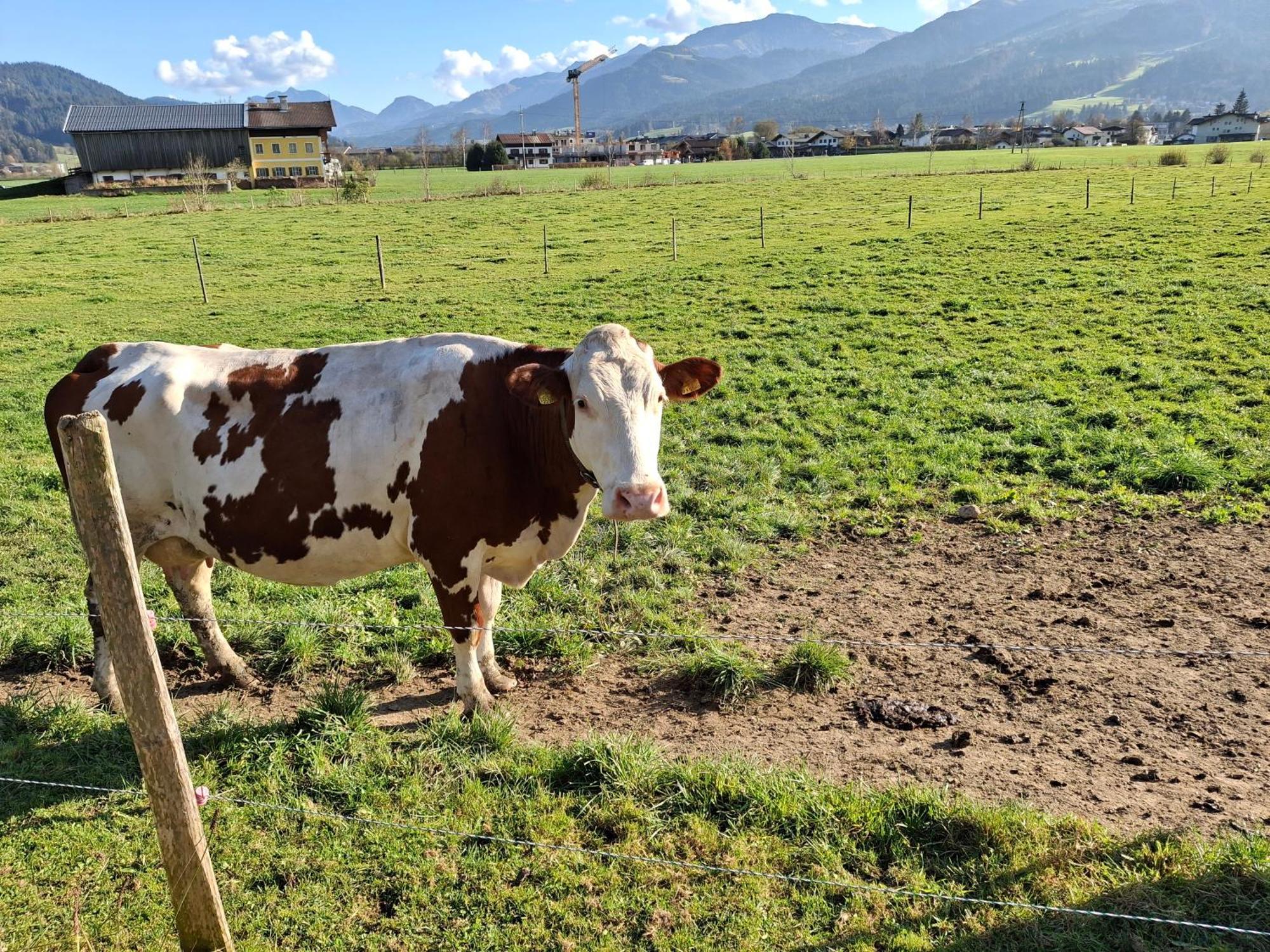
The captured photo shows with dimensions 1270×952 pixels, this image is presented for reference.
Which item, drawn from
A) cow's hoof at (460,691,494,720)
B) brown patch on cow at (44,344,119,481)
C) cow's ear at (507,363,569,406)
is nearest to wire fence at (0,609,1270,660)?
cow's hoof at (460,691,494,720)

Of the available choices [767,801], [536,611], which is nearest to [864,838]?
[767,801]

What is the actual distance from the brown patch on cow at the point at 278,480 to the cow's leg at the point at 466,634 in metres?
0.91

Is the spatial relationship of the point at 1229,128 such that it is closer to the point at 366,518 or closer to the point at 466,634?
the point at 466,634

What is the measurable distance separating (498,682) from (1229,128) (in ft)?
630

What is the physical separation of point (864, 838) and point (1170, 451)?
746 cm

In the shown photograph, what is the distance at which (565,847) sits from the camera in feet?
13.8

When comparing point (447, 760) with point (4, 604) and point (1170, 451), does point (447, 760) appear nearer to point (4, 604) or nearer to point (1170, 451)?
point (4, 604)

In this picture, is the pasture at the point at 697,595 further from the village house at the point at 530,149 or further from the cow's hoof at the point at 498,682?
the village house at the point at 530,149

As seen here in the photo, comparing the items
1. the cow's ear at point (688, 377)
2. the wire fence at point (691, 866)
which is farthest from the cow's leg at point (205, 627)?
the cow's ear at point (688, 377)

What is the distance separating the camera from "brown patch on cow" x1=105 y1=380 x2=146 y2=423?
5406 mm

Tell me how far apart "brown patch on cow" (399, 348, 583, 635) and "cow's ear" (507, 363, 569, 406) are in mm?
249

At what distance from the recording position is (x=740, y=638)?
5.75 m

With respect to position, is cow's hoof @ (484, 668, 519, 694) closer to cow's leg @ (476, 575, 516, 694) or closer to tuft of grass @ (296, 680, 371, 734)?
cow's leg @ (476, 575, 516, 694)

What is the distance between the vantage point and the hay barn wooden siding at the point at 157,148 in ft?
271
